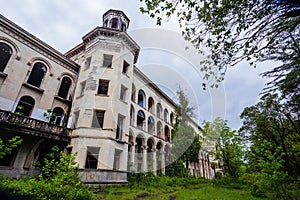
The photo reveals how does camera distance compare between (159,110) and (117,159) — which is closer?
(117,159)

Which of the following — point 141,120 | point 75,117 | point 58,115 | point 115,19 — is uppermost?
point 115,19

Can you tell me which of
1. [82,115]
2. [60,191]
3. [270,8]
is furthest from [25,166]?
[270,8]

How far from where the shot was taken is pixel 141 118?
22.0 meters

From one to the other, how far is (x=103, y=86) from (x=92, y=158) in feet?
23.1

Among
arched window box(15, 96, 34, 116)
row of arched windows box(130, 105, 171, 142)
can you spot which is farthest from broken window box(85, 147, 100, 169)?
row of arched windows box(130, 105, 171, 142)

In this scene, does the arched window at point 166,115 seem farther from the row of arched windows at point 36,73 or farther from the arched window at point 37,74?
the arched window at point 37,74

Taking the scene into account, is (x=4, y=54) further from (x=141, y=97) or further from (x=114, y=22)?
(x=141, y=97)

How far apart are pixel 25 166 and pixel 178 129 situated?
18.4 meters

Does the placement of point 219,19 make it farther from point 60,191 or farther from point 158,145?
point 158,145

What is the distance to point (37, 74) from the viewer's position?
14.9m

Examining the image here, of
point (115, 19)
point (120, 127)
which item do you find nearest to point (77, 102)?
point (120, 127)

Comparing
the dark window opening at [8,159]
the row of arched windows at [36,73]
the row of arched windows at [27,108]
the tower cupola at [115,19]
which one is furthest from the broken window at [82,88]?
the tower cupola at [115,19]

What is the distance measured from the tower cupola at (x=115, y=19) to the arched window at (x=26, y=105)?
1186cm

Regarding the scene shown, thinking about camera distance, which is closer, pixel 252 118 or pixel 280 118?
pixel 280 118
